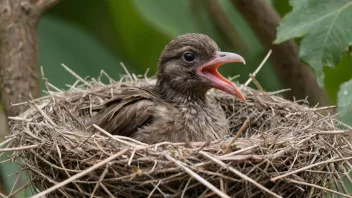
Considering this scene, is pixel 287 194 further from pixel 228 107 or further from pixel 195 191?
pixel 228 107

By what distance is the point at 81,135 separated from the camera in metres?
4.12

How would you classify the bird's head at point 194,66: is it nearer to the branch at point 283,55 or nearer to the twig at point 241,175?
the branch at point 283,55

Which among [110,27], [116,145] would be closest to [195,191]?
[116,145]

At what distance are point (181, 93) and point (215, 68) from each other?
249 mm

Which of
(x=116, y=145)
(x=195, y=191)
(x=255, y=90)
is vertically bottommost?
(x=255, y=90)

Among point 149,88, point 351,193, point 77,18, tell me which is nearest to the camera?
point 351,193

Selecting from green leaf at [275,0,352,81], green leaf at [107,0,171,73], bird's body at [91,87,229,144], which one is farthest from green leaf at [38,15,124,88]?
green leaf at [275,0,352,81]

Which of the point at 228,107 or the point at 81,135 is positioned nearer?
the point at 81,135

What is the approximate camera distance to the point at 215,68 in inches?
191

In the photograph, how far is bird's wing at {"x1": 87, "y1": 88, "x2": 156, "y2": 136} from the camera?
15.0 feet

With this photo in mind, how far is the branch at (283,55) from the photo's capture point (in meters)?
5.28

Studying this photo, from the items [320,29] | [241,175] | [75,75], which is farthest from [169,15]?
[241,175]

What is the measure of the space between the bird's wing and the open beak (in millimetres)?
352

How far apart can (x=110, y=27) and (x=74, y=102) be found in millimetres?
746
